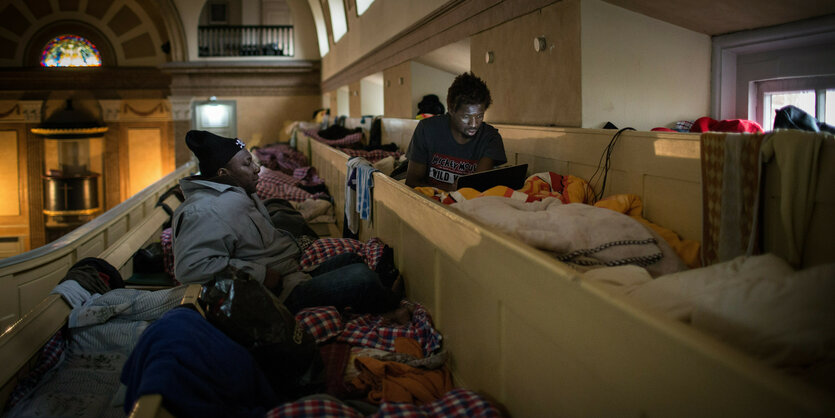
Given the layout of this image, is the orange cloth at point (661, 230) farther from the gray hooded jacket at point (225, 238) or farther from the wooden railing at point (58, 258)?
the wooden railing at point (58, 258)

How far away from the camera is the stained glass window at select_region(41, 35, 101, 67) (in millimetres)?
17812

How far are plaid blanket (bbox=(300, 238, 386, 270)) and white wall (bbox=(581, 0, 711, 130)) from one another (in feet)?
5.08

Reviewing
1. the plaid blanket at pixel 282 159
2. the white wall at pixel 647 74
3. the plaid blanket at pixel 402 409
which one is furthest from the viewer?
the plaid blanket at pixel 282 159

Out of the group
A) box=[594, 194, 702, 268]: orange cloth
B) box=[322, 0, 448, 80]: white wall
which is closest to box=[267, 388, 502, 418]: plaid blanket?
box=[594, 194, 702, 268]: orange cloth

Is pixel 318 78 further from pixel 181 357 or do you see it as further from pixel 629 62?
pixel 181 357

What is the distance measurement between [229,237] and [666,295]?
6.64 feet

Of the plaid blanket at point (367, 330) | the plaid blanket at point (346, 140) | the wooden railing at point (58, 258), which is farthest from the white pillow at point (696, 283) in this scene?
the plaid blanket at point (346, 140)

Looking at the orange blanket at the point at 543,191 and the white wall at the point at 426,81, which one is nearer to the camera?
the orange blanket at the point at 543,191

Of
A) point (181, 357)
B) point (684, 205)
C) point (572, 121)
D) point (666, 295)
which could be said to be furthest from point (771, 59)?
point (181, 357)

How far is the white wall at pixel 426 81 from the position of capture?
293 inches

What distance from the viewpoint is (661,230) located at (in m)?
2.30

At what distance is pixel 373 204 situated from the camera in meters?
3.81

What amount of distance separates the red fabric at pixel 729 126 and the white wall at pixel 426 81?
442 cm

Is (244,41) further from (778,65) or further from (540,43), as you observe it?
(778,65)
